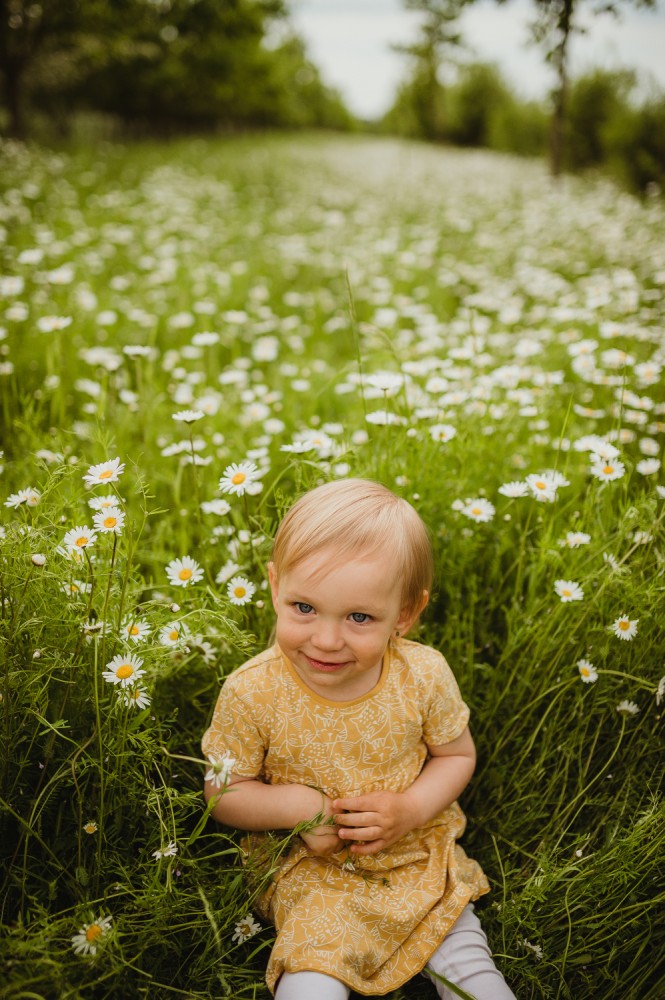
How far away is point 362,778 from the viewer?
1.32 meters

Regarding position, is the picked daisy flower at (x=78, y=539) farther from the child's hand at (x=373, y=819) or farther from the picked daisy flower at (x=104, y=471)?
the child's hand at (x=373, y=819)

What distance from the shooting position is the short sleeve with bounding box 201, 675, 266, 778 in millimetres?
1302

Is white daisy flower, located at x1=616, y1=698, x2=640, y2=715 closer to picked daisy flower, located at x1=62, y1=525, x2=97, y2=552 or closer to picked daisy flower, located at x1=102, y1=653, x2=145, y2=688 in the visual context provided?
picked daisy flower, located at x1=102, y1=653, x2=145, y2=688

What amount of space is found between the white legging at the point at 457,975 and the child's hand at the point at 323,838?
0.19 m

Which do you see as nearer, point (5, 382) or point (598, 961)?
point (598, 961)

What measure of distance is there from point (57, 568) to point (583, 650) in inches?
47.1

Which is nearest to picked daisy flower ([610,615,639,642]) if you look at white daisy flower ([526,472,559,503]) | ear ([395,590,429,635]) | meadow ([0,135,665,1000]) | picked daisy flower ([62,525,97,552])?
meadow ([0,135,665,1000])

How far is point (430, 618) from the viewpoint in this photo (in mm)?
1788

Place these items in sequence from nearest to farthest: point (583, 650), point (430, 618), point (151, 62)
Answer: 1. point (583, 650)
2. point (430, 618)
3. point (151, 62)

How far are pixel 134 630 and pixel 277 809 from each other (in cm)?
43

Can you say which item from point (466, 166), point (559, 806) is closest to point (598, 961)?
point (559, 806)

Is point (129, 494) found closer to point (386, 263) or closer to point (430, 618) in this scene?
point (430, 618)

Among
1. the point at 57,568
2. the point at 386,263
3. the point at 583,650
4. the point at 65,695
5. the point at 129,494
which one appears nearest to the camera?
the point at 65,695

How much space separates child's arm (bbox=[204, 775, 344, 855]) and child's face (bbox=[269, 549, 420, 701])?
0.74 feet
